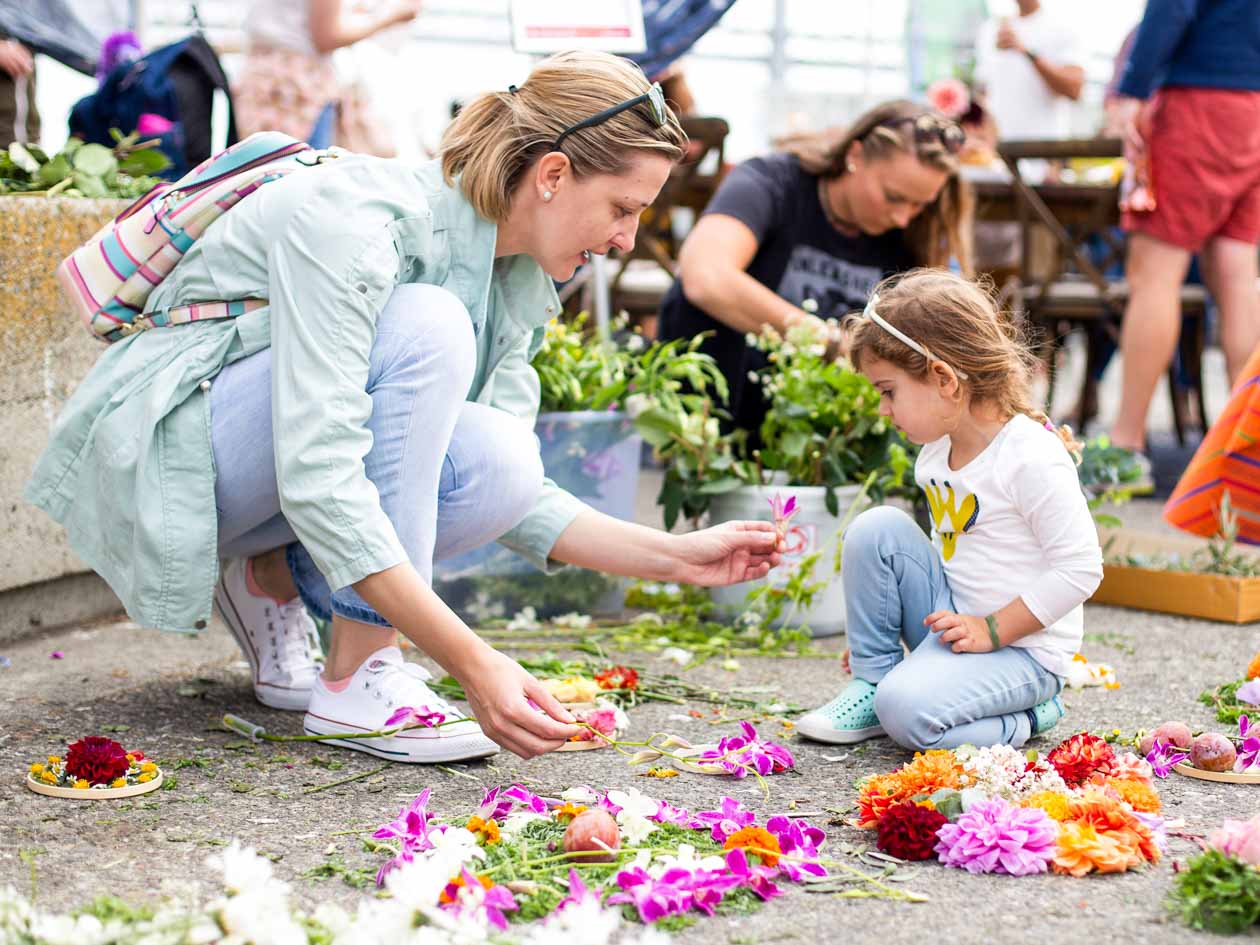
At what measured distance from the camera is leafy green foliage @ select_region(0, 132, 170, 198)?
2.89 meters

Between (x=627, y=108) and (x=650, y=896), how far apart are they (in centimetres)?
104

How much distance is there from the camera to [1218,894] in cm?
146

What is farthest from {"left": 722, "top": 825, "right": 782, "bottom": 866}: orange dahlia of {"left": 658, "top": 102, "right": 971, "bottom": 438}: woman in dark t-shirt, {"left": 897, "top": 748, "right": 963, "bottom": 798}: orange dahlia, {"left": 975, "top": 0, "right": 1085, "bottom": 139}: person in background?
{"left": 975, "top": 0, "right": 1085, "bottom": 139}: person in background

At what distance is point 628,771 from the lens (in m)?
2.04

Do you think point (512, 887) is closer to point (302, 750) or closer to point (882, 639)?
point (302, 750)

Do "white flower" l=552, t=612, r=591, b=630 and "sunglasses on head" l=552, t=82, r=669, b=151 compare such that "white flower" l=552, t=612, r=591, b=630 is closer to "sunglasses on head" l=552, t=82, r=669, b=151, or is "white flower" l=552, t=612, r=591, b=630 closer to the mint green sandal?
the mint green sandal

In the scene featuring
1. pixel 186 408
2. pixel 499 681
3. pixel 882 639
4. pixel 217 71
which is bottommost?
pixel 882 639

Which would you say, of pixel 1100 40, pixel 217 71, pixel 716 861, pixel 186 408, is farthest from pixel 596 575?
pixel 1100 40

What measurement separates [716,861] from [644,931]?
0.14 m

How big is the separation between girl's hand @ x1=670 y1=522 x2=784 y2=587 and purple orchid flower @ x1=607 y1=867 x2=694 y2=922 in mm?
665

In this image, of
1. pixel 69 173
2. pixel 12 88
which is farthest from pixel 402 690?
pixel 12 88

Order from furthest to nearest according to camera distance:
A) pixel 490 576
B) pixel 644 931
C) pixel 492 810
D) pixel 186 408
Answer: pixel 490 576 < pixel 186 408 < pixel 492 810 < pixel 644 931

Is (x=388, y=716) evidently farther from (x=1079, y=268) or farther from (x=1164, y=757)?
(x=1079, y=268)

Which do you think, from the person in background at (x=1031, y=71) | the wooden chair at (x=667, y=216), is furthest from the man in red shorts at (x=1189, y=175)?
the person in background at (x=1031, y=71)
